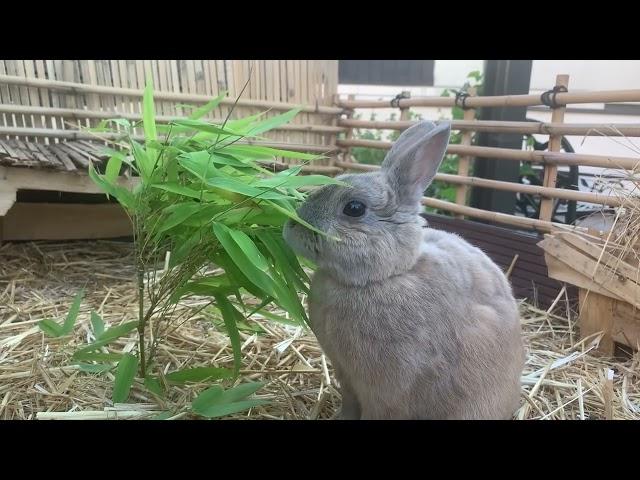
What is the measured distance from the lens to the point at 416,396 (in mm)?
1383

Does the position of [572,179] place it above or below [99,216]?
above

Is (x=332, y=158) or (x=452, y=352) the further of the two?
(x=332, y=158)

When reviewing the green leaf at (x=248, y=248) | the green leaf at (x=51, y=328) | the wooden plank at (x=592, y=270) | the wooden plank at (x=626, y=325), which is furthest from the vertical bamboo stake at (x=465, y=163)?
the green leaf at (x=51, y=328)

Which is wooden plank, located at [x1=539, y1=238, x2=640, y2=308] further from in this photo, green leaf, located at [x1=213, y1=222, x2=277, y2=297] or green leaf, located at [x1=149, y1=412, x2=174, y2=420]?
green leaf, located at [x1=149, y1=412, x2=174, y2=420]

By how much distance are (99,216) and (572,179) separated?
2769 millimetres

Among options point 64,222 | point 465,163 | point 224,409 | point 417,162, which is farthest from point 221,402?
point 64,222

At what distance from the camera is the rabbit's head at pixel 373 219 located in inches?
53.9

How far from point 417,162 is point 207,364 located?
3.51ft

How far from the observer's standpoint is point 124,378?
1.52 metres

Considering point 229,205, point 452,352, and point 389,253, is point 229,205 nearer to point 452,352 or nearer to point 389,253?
point 389,253

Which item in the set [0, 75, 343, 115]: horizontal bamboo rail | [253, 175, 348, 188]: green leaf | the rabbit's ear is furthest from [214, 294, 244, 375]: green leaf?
[0, 75, 343, 115]: horizontal bamboo rail

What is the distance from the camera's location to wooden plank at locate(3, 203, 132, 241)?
312 centimetres
